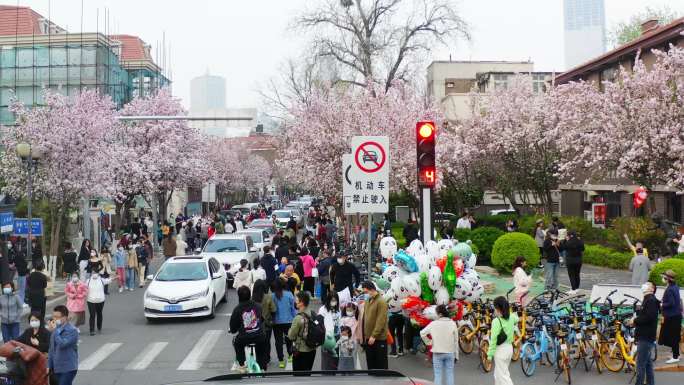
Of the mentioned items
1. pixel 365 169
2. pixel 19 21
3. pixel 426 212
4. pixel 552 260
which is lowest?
pixel 552 260

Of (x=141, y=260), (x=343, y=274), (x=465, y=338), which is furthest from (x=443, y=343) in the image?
(x=141, y=260)

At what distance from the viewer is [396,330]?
585 inches

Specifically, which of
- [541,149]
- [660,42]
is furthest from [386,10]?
[660,42]

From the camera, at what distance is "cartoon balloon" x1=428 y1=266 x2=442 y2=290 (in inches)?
503

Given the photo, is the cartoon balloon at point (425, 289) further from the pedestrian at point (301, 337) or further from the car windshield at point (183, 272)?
the car windshield at point (183, 272)

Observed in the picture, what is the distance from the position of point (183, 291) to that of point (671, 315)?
10875 millimetres

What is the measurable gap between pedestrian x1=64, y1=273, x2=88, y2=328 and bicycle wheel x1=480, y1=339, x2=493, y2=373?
8442mm

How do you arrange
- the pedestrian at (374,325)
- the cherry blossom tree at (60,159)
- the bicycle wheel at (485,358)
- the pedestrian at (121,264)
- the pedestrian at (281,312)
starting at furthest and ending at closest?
1. the cherry blossom tree at (60,159)
2. the pedestrian at (121,264)
3. the pedestrian at (281,312)
4. the bicycle wheel at (485,358)
5. the pedestrian at (374,325)

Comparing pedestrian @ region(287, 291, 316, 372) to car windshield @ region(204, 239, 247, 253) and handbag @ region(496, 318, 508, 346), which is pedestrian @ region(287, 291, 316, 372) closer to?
handbag @ region(496, 318, 508, 346)

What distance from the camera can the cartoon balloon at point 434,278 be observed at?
1278cm

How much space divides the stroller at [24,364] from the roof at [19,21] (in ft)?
195

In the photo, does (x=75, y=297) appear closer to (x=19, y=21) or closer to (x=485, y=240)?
(x=485, y=240)

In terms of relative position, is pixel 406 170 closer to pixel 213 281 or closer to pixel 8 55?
pixel 213 281

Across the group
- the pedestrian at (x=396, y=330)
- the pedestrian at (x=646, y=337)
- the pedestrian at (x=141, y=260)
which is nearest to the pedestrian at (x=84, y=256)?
the pedestrian at (x=141, y=260)
